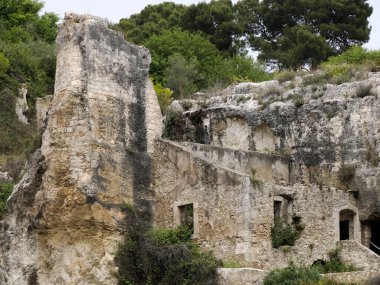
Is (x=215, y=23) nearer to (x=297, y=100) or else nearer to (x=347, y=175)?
(x=297, y=100)

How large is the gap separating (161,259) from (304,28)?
26.7m

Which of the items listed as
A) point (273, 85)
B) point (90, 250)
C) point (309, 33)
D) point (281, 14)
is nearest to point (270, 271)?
point (90, 250)

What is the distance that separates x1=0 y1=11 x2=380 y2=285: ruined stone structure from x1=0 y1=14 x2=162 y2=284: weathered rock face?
0.03m

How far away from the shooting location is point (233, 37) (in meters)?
55.8

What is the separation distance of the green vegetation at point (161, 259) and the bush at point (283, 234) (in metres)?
1.98

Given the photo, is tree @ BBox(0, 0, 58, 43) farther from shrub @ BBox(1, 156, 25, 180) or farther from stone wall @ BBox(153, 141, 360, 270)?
stone wall @ BBox(153, 141, 360, 270)

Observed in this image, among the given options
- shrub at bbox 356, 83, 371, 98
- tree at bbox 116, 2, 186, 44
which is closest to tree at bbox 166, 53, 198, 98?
tree at bbox 116, 2, 186, 44

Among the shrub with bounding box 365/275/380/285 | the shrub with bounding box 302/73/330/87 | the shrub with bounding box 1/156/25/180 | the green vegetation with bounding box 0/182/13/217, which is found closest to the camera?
the shrub with bounding box 365/275/380/285

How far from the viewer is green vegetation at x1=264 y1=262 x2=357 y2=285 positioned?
25.5m

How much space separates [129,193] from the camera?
95.3 ft

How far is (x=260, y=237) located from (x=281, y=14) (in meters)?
28.6

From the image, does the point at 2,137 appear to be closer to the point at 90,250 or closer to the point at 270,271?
the point at 90,250

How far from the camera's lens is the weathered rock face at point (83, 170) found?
91.2 ft

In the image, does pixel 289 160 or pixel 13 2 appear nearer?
pixel 289 160
